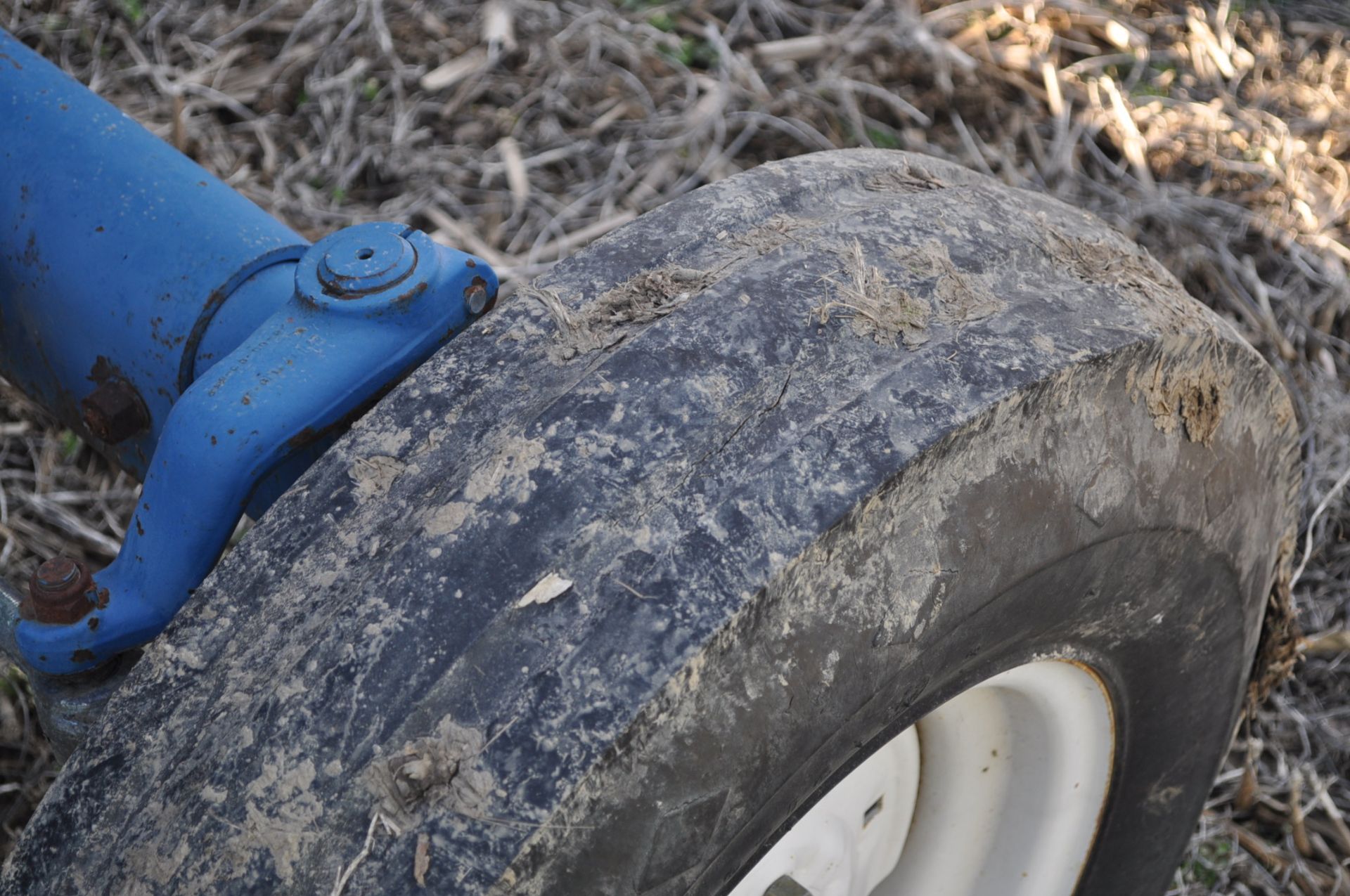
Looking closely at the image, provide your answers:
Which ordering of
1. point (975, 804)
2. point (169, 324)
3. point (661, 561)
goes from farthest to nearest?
point (975, 804) → point (169, 324) → point (661, 561)

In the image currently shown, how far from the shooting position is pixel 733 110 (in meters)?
2.90

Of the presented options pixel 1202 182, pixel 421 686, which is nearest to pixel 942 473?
pixel 421 686

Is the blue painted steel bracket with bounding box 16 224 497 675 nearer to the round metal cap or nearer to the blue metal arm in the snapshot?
the round metal cap

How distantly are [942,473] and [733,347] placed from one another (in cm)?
18

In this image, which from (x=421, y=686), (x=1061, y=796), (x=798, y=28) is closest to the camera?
(x=421, y=686)

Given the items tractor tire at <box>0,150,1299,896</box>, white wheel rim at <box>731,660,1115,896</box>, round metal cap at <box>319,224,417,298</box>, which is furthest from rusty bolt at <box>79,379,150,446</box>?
white wheel rim at <box>731,660,1115,896</box>

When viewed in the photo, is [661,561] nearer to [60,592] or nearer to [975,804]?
[60,592]

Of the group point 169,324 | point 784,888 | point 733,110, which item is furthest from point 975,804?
point 733,110

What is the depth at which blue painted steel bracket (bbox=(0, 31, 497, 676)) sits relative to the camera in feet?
3.05

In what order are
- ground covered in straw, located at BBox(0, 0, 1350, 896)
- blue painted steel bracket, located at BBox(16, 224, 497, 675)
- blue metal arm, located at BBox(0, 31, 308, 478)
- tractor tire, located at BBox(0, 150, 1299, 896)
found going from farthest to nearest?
ground covered in straw, located at BBox(0, 0, 1350, 896), blue metal arm, located at BBox(0, 31, 308, 478), blue painted steel bracket, located at BBox(16, 224, 497, 675), tractor tire, located at BBox(0, 150, 1299, 896)

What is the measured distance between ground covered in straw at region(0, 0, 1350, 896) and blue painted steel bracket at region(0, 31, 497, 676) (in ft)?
3.99

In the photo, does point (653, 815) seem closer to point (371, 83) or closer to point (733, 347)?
point (733, 347)

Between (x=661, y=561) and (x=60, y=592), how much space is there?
0.55 m

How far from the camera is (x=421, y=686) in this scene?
2.43 feet
